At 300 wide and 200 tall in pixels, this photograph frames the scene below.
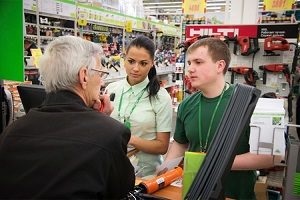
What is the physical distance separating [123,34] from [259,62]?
112 inches

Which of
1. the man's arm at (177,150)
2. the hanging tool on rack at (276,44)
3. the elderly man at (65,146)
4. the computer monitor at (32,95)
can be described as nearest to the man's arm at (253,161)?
the man's arm at (177,150)

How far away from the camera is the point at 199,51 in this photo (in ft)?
6.24

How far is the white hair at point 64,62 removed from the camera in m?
1.13

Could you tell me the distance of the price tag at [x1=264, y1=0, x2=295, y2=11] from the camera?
18.1 feet

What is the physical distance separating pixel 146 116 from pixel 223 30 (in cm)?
221

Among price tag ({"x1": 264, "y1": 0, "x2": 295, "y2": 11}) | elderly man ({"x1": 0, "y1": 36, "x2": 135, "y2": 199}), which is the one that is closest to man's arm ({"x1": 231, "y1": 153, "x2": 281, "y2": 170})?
elderly man ({"x1": 0, "y1": 36, "x2": 135, "y2": 199})

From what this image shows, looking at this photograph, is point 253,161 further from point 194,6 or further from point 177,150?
point 194,6

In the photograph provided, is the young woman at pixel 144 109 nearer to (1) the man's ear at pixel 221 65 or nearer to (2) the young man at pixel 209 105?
(2) the young man at pixel 209 105

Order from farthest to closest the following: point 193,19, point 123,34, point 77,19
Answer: point 193,19, point 123,34, point 77,19

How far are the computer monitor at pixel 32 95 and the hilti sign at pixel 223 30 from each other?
9.09ft

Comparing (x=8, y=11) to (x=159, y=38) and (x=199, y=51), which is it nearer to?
(x=199, y=51)

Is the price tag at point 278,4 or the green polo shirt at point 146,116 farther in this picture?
the price tag at point 278,4

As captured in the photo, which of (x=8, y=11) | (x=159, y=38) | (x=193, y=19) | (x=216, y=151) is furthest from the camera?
(x=193, y=19)

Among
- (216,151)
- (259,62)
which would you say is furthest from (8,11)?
(259,62)
